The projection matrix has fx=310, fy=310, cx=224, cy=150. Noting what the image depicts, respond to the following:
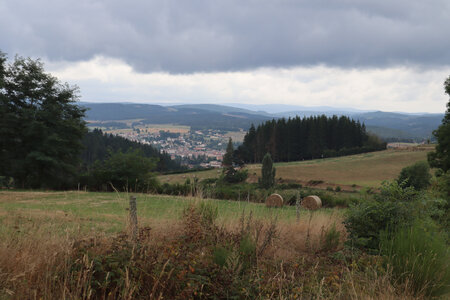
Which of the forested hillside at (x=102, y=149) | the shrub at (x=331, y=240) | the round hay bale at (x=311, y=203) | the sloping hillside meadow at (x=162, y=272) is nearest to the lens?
the sloping hillside meadow at (x=162, y=272)

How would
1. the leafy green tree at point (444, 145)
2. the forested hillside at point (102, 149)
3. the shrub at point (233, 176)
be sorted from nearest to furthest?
the leafy green tree at point (444, 145) < the shrub at point (233, 176) < the forested hillside at point (102, 149)

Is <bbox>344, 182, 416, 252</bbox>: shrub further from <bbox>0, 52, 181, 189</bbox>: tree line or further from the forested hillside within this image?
the forested hillside

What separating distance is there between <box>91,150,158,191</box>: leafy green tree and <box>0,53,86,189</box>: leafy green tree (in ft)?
10.6

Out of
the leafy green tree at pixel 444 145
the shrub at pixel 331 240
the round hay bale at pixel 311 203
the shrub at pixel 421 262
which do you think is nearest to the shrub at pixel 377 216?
the shrub at pixel 331 240

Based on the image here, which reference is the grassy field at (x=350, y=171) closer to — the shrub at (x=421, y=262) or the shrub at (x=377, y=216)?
the shrub at (x=377, y=216)

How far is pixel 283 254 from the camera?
5.52 meters

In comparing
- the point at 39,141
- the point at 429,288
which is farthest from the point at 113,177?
the point at 429,288

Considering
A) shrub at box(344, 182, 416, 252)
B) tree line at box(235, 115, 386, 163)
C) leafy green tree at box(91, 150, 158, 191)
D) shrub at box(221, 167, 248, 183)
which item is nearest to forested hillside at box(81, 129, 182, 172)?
tree line at box(235, 115, 386, 163)

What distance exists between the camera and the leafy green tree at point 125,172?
75.9ft

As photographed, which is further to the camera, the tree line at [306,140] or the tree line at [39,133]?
the tree line at [306,140]

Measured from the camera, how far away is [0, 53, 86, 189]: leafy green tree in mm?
24609

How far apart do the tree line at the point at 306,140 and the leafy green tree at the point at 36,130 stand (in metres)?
52.5

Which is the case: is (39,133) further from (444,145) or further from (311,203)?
(444,145)

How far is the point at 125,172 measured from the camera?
23500mm
